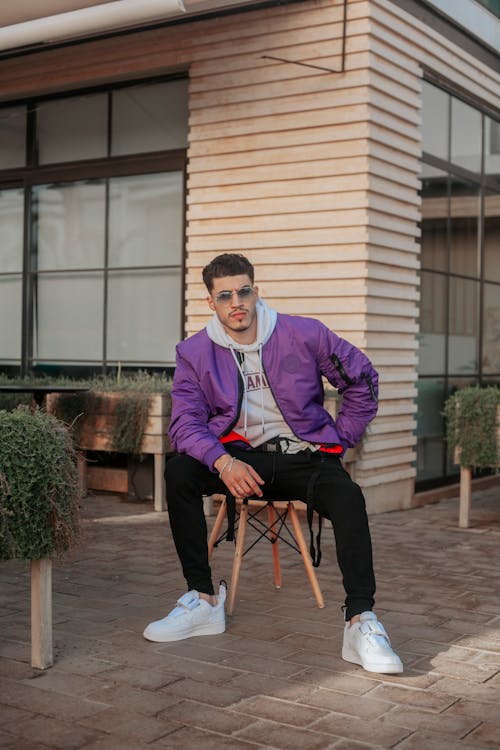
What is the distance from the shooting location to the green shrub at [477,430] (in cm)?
607

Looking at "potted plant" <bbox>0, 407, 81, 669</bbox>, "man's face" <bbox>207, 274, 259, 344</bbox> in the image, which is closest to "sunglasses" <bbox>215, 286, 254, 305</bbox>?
"man's face" <bbox>207, 274, 259, 344</bbox>

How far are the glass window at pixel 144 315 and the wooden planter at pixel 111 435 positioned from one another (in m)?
0.91

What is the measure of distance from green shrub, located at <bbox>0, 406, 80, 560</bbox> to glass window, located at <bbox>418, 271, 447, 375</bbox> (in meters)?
4.39

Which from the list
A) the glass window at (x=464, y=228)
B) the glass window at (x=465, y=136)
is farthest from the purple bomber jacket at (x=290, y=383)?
the glass window at (x=465, y=136)

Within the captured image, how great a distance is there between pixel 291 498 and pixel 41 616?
105 centimetres

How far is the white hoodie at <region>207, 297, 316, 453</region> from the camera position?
3.82m

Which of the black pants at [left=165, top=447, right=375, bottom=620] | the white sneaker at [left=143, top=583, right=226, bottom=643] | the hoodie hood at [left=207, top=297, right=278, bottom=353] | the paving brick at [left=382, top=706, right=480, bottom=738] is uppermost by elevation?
the hoodie hood at [left=207, top=297, right=278, bottom=353]

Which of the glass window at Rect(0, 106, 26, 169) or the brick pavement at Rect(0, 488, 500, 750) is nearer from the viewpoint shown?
the brick pavement at Rect(0, 488, 500, 750)

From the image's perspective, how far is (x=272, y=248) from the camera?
21.4 ft

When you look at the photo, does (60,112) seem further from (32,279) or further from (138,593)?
(138,593)

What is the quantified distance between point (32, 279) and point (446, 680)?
230 inches

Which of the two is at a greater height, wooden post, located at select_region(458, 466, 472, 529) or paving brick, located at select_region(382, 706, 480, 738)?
wooden post, located at select_region(458, 466, 472, 529)

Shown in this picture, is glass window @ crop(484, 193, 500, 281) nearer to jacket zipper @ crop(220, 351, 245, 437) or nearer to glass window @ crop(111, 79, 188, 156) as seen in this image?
glass window @ crop(111, 79, 188, 156)

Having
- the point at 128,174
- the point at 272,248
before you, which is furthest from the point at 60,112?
the point at 272,248
